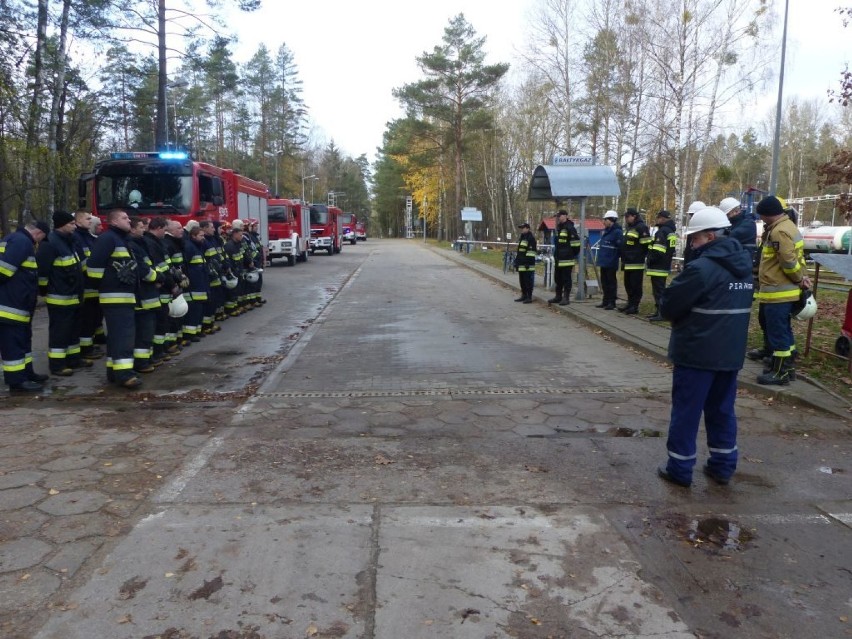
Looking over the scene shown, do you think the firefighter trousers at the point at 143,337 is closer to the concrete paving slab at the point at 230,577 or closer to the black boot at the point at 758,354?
the concrete paving slab at the point at 230,577

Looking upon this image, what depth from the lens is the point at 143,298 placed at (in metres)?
7.71

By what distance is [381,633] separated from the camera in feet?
9.40

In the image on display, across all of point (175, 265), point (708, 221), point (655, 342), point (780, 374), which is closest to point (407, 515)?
point (708, 221)

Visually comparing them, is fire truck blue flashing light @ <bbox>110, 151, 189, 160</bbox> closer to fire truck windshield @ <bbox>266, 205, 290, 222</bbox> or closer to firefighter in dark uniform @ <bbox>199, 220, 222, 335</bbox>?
firefighter in dark uniform @ <bbox>199, 220, 222, 335</bbox>

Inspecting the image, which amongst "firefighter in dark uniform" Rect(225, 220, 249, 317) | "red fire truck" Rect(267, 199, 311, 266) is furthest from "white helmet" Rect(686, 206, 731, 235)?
"red fire truck" Rect(267, 199, 311, 266)

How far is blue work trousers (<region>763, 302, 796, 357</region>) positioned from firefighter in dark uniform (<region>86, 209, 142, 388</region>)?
6.88m

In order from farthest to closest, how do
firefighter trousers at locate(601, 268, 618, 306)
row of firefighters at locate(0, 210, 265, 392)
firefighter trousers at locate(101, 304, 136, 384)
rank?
firefighter trousers at locate(601, 268, 618, 306)
firefighter trousers at locate(101, 304, 136, 384)
row of firefighters at locate(0, 210, 265, 392)

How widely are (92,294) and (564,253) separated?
9.16m

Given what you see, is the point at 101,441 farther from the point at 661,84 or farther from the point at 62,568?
the point at 661,84

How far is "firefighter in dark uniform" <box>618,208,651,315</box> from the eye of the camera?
11.8 m

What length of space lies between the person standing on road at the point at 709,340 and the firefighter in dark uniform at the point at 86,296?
6796 mm

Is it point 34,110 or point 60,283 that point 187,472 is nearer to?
point 60,283

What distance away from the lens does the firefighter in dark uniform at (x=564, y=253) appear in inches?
536

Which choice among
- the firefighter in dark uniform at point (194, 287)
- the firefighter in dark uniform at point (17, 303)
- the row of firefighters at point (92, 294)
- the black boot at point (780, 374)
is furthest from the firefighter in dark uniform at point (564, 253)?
the firefighter in dark uniform at point (17, 303)
